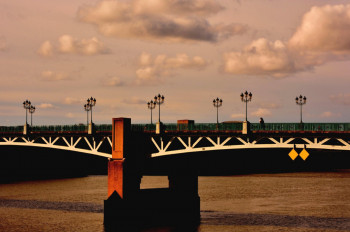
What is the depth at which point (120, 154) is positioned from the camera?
5028 cm

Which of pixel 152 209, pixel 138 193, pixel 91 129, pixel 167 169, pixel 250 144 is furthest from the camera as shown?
pixel 91 129

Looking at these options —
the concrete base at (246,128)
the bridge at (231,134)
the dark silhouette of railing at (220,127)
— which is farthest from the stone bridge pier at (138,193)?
the dark silhouette of railing at (220,127)

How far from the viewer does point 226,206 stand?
5575 cm

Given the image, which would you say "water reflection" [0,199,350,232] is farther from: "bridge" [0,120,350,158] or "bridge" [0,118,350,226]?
"bridge" [0,120,350,158]

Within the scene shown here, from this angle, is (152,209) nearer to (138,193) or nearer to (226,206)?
(138,193)

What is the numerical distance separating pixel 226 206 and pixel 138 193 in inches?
431

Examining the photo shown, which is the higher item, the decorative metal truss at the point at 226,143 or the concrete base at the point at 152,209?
the decorative metal truss at the point at 226,143

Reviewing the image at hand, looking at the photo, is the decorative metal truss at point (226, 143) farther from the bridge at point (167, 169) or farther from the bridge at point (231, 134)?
the bridge at point (167, 169)

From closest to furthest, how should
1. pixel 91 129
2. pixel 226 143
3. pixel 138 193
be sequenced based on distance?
pixel 138 193 → pixel 226 143 → pixel 91 129

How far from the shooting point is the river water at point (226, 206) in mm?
44625

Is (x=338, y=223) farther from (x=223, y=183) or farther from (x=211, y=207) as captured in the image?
(x=223, y=183)

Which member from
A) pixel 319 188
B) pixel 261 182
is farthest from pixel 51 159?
pixel 319 188

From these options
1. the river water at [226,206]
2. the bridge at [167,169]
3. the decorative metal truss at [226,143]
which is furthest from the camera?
the decorative metal truss at [226,143]

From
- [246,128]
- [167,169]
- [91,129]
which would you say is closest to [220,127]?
[246,128]
